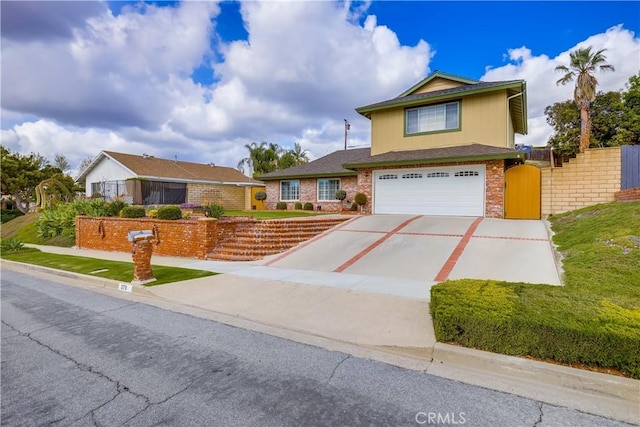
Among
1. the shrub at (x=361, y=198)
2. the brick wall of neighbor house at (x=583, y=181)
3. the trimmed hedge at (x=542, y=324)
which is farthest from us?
the shrub at (x=361, y=198)

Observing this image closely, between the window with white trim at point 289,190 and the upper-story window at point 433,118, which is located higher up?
the upper-story window at point 433,118

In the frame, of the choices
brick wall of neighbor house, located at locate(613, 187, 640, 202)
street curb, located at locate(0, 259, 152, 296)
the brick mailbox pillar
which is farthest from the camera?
brick wall of neighbor house, located at locate(613, 187, 640, 202)

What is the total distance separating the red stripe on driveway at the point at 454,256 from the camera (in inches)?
306

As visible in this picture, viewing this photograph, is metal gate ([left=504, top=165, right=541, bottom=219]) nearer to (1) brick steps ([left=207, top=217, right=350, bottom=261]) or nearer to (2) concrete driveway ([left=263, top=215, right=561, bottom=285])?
(2) concrete driveway ([left=263, top=215, right=561, bottom=285])

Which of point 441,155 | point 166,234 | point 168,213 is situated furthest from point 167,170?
point 441,155

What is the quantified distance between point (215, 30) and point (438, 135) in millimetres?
11244

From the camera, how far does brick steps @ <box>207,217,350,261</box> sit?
11.3 m

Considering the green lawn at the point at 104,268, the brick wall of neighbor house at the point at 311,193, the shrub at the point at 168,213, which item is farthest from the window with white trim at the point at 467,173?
the shrub at the point at 168,213

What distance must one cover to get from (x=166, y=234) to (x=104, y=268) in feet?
8.31

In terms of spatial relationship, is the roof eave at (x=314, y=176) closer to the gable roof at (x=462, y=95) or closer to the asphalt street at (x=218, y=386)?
the gable roof at (x=462, y=95)

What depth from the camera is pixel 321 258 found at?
33.0 ft

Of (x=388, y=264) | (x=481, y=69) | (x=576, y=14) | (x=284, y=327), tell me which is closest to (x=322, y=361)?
(x=284, y=327)

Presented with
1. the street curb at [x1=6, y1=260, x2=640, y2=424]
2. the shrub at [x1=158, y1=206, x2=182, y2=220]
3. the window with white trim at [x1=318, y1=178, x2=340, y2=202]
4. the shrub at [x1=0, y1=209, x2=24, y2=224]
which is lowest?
the street curb at [x1=6, y1=260, x2=640, y2=424]

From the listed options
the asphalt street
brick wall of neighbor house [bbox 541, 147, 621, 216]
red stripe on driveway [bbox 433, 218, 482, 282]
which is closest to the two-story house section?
brick wall of neighbor house [bbox 541, 147, 621, 216]
